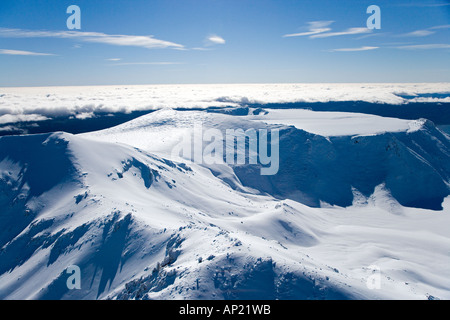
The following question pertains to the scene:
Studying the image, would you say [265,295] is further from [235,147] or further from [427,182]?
[427,182]

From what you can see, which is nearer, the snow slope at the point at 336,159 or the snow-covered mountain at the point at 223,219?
the snow-covered mountain at the point at 223,219

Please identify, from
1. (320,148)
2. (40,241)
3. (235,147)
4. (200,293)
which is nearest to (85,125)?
(235,147)

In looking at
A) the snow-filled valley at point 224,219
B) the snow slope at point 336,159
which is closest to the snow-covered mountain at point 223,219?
the snow-filled valley at point 224,219

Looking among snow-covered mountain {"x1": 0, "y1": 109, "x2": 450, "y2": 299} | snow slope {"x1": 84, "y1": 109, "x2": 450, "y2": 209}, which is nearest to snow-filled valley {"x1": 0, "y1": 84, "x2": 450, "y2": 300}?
snow-covered mountain {"x1": 0, "y1": 109, "x2": 450, "y2": 299}

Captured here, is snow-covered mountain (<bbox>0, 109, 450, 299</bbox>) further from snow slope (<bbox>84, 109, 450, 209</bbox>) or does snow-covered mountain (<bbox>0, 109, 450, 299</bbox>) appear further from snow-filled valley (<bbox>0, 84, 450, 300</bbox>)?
snow slope (<bbox>84, 109, 450, 209</bbox>)

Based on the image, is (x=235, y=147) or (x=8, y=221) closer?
(x=8, y=221)

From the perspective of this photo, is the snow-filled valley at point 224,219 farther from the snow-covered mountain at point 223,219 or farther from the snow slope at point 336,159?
the snow slope at point 336,159

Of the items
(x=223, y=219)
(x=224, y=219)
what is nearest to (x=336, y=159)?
(x=224, y=219)

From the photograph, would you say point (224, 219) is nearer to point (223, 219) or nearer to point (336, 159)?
point (223, 219)
